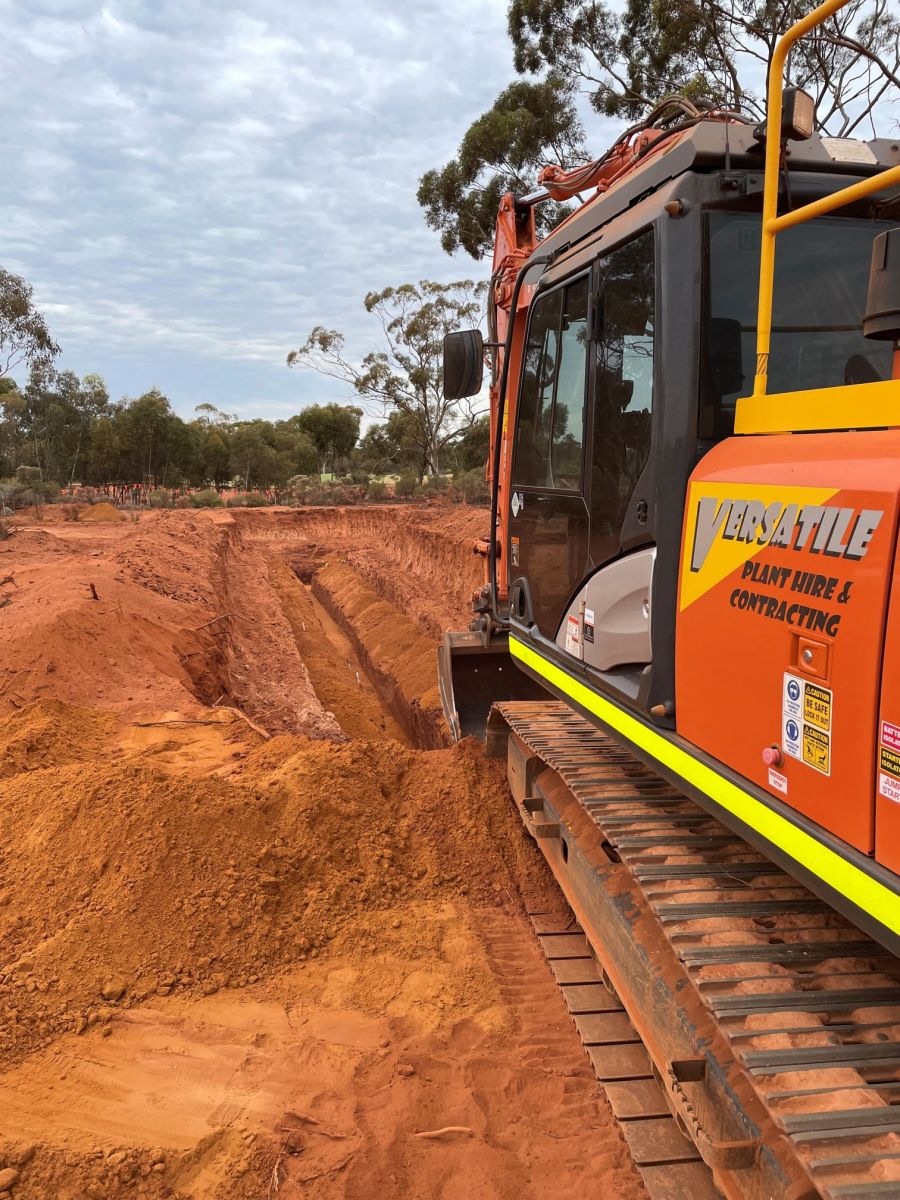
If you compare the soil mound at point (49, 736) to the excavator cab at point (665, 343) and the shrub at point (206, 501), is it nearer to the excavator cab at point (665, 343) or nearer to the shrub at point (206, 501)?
the excavator cab at point (665, 343)

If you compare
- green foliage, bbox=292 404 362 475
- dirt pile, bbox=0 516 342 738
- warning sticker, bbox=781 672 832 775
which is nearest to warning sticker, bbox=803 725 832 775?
warning sticker, bbox=781 672 832 775

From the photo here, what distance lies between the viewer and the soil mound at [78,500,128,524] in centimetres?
2927

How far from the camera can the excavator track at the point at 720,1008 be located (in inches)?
76.6

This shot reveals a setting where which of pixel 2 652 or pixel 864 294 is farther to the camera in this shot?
pixel 2 652

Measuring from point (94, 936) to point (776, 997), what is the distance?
3.42m

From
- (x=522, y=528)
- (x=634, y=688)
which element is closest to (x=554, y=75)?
(x=522, y=528)

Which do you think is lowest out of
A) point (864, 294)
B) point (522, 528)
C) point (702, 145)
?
point (522, 528)

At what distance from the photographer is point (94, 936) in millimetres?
4176

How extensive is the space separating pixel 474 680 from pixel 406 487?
33.1 metres

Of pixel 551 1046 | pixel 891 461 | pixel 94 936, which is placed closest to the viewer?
pixel 891 461

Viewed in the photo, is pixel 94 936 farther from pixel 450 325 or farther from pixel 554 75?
pixel 450 325

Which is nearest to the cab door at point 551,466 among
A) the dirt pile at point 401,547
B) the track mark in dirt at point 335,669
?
the dirt pile at point 401,547

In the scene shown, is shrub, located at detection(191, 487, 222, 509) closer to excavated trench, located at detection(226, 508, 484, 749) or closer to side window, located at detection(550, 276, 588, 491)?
excavated trench, located at detection(226, 508, 484, 749)

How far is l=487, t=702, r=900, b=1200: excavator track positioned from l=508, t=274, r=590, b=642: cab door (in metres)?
0.94
